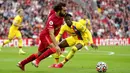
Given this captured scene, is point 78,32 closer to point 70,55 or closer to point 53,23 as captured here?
point 70,55

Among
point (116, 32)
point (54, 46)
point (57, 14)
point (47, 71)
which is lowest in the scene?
point (116, 32)

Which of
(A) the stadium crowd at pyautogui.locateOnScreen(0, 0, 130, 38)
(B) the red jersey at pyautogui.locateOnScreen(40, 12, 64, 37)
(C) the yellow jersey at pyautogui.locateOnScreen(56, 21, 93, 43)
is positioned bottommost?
(A) the stadium crowd at pyautogui.locateOnScreen(0, 0, 130, 38)

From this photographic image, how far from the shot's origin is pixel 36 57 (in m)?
14.8

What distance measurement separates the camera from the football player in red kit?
1424 cm

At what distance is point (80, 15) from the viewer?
135 ft

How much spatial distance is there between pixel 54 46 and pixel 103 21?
28.2m

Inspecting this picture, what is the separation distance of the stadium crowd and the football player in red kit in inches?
864

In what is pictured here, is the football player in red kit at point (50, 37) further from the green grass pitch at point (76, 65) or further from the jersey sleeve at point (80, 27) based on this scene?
the jersey sleeve at point (80, 27)

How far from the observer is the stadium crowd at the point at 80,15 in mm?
37719

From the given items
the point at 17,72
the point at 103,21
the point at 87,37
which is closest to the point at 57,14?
the point at 17,72

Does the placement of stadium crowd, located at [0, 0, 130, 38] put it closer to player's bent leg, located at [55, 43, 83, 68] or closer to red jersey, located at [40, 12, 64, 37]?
player's bent leg, located at [55, 43, 83, 68]

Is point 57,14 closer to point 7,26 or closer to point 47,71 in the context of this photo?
point 47,71

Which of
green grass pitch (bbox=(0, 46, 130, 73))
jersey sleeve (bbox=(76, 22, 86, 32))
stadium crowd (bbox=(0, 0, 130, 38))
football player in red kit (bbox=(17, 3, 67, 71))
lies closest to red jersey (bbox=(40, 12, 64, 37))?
football player in red kit (bbox=(17, 3, 67, 71))

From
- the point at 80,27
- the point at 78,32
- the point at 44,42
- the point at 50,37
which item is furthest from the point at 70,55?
the point at 50,37
